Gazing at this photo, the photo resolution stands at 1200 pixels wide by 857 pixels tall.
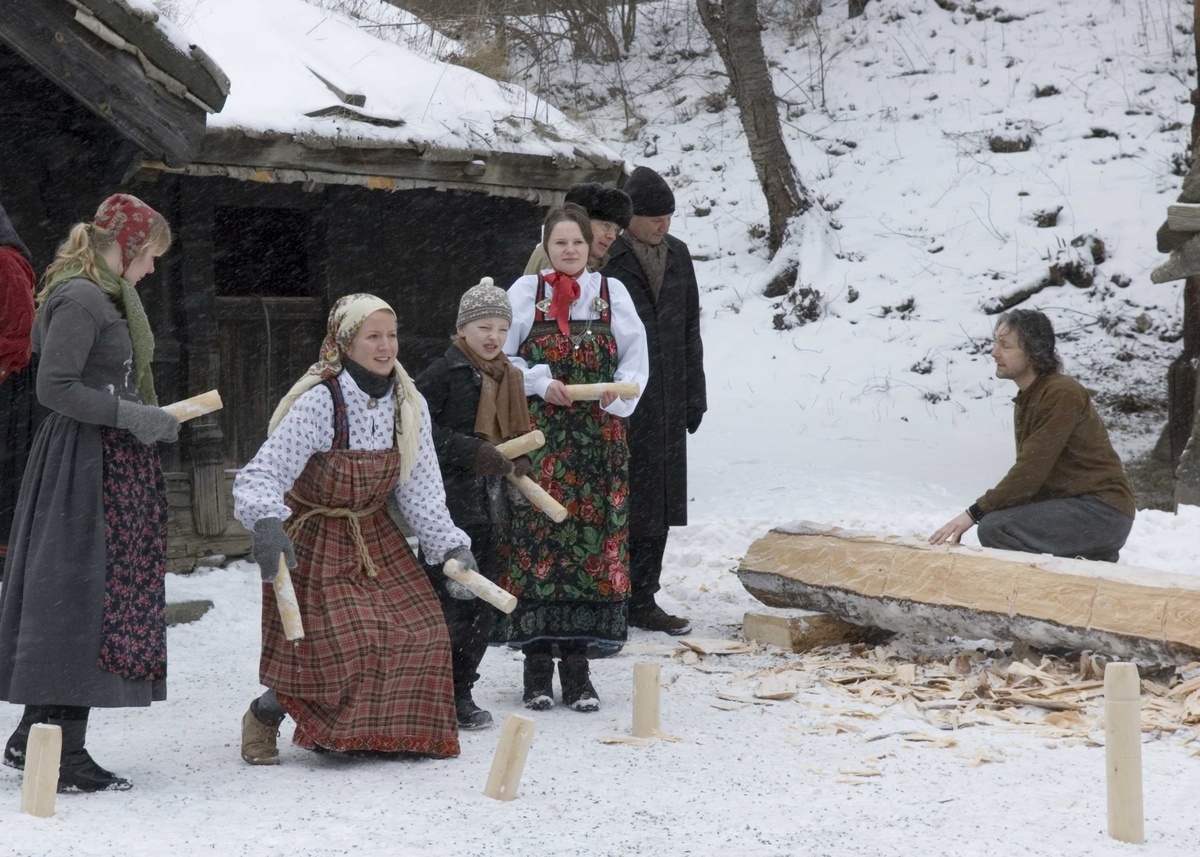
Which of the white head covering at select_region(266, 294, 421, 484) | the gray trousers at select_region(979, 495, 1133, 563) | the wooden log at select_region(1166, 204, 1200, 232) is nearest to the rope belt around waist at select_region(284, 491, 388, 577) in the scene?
the white head covering at select_region(266, 294, 421, 484)

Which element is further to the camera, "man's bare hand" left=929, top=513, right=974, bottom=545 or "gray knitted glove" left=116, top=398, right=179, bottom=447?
"man's bare hand" left=929, top=513, right=974, bottom=545

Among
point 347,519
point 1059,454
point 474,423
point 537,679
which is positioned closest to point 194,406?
point 347,519

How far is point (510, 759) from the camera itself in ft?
11.9

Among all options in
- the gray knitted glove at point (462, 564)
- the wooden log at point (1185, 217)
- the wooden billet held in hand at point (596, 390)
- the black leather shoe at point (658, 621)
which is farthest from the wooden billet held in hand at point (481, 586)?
the wooden log at point (1185, 217)

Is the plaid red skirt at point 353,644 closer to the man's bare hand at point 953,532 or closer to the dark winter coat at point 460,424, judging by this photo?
the dark winter coat at point 460,424

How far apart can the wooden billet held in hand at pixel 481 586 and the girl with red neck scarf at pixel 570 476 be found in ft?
2.11

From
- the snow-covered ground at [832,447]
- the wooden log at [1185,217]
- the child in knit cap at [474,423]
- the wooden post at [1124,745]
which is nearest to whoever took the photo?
the wooden post at [1124,745]

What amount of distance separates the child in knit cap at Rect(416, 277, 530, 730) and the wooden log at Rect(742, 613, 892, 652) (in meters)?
1.70

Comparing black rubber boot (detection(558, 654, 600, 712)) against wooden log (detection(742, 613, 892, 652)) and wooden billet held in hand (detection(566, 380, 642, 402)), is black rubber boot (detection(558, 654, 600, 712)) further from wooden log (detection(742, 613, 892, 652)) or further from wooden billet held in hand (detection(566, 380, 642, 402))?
wooden log (detection(742, 613, 892, 652))

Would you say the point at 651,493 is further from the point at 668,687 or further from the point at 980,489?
the point at 980,489

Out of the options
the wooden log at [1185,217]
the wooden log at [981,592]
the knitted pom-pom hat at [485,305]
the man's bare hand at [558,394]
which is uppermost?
the wooden log at [1185,217]

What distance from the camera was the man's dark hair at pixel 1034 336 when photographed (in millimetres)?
5340

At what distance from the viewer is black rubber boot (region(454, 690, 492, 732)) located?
446 cm

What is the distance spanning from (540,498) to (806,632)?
74.9 inches
